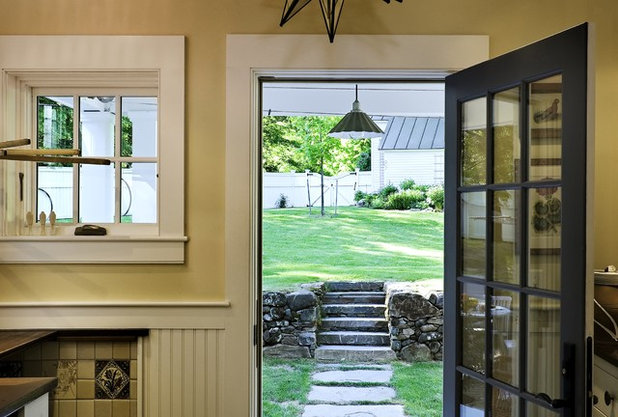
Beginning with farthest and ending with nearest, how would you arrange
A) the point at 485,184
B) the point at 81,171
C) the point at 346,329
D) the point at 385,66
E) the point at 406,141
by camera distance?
the point at 406,141 → the point at 346,329 → the point at 81,171 → the point at 385,66 → the point at 485,184

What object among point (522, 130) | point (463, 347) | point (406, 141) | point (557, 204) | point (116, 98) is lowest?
point (463, 347)

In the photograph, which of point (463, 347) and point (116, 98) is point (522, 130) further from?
point (116, 98)

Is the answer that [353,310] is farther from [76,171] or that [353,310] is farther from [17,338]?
[17,338]

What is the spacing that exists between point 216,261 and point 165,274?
0.22 meters

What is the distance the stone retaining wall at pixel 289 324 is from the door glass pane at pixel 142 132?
482cm

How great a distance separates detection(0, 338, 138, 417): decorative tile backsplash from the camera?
2406mm

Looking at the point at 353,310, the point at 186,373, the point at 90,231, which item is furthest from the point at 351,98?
the point at 186,373

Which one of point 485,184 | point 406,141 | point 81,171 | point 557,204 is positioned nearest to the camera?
point 557,204

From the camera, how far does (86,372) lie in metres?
2.41

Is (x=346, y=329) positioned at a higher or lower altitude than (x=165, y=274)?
lower

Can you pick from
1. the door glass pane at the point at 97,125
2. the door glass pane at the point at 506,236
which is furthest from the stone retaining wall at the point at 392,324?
the door glass pane at the point at 506,236

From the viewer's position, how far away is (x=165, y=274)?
7.86ft

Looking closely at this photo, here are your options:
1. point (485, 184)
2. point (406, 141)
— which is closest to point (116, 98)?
point (485, 184)

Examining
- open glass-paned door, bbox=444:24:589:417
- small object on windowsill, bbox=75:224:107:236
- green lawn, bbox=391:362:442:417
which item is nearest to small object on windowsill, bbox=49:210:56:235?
small object on windowsill, bbox=75:224:107:236
